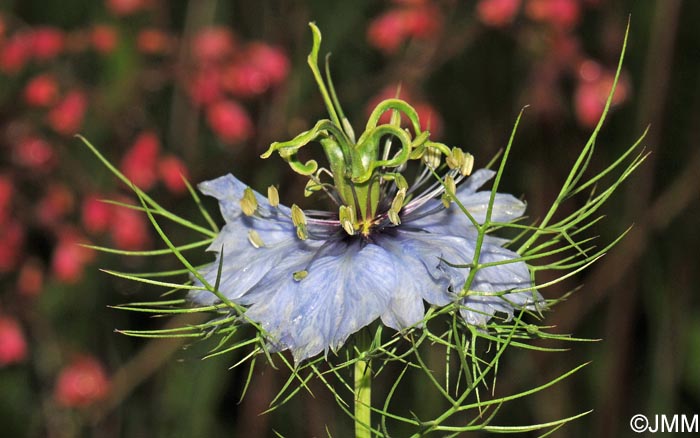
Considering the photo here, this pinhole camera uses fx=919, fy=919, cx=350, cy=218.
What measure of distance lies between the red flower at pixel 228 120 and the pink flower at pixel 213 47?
0.12m

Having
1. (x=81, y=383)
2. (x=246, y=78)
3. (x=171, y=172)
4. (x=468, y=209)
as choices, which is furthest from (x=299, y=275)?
(x=81, y=383)

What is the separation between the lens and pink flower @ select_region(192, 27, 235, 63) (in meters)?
2.14

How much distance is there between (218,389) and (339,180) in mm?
1332

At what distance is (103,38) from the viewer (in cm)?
213

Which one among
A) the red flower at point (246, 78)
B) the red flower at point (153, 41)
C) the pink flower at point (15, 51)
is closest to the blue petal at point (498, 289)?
the red flower at point (246, 78)

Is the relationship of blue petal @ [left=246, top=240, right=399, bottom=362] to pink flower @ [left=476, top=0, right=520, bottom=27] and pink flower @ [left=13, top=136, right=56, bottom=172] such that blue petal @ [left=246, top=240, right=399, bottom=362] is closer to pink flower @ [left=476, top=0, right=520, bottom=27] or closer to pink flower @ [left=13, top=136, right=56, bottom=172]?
pink flower @ [left=476, top=0, right=520, bottom=27]

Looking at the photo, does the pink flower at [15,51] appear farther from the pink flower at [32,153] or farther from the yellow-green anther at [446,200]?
the yellow-green anther at [446,200]

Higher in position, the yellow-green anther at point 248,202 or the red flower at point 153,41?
the yellow-green anther at point 248,202

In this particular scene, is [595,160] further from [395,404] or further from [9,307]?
[9,307]

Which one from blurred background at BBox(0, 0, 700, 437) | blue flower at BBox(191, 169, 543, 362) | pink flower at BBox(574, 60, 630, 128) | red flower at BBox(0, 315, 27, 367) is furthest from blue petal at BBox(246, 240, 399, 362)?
red flower at BBox(0, 315, 27, 367)

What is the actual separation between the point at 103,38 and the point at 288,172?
53cm

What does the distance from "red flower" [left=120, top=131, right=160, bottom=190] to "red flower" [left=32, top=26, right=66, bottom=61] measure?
0.98 ft

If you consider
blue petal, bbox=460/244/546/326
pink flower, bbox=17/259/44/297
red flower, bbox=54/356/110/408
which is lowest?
red flower, bbox=54/356/110/408

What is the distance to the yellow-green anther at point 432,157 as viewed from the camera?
0.96 m
